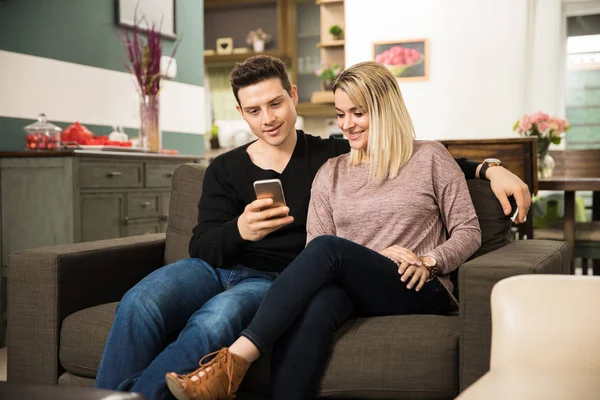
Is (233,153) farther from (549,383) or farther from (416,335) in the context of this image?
(549,383)

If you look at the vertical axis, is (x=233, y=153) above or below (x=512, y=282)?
above

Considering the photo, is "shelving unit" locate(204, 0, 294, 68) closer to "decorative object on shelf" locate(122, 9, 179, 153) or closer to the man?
"decorative object on shelf" locate(122, 9, 179, 153)

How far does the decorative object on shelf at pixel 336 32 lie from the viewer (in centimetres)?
659

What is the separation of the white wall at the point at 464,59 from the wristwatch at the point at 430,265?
13.6ft

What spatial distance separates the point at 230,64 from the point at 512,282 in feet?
22.2

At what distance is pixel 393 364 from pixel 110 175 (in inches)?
84.6

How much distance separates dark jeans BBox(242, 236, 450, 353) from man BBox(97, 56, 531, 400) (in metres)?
0.04

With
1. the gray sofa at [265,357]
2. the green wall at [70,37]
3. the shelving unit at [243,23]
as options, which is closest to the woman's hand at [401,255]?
the gray sofa at [265,357]

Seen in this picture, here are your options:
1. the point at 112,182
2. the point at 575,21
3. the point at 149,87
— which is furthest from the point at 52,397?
the point at 575,21

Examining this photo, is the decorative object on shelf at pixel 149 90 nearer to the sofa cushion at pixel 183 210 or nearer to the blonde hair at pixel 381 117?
the sofa cushion at pixel 183 210

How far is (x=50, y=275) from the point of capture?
196 centimetres

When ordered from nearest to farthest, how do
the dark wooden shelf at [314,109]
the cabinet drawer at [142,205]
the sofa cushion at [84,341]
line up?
the sofa cushion at [84,341] < the cabinet drawer at [142,205] < the dark wooden shelf at [314,109]

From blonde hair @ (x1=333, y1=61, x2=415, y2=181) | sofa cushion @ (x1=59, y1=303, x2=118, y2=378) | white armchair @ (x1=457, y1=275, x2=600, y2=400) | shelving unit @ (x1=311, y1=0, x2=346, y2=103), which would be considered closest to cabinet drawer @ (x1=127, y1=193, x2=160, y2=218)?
sofa cushion @ (x1=59, y1=303, x2=118, y2=378)

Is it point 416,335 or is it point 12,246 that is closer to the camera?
point 416,335
